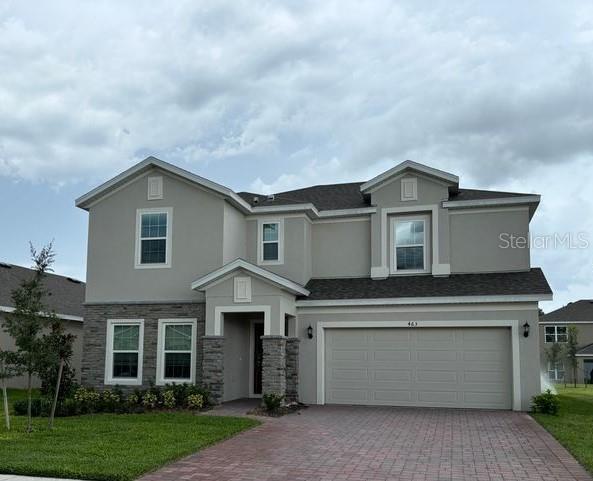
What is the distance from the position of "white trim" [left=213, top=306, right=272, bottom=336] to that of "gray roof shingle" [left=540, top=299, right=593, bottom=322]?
36.8 metres

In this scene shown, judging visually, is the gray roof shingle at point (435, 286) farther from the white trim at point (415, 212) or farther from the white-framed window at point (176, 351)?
the white-framed window at point (176, 351)

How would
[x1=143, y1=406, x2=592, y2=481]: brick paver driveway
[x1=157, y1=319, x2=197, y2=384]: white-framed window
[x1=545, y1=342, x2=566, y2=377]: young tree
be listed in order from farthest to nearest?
[x1=545, y1=342, x2=566, y2=377]: young tree
[x1=157, y1=319, x2=197, y2=384]: white-framed window
[x1=143, y1=406, x2=592, y2=481]: brick paver driveway

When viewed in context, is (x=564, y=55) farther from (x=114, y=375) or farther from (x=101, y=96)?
(x=114, y=375)

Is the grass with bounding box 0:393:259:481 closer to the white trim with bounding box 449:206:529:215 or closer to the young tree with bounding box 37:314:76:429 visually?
the young tree with bounding box 37:314:76:429

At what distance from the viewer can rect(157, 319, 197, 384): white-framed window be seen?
17750 mm

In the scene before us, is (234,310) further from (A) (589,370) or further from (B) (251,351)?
(A) (589,370)

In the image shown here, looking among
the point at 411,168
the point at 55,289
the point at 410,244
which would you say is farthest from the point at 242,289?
the point at 55,289

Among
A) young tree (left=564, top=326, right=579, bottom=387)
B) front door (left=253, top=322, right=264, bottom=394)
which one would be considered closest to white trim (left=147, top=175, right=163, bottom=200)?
front door (left=253, top=322, right=264, bottom=394)

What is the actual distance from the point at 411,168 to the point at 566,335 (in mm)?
33317

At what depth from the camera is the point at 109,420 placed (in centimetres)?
1412

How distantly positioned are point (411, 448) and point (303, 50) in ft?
31.3

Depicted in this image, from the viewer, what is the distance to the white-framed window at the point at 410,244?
18844 millimetres

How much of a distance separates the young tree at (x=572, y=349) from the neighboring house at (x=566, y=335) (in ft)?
1.77

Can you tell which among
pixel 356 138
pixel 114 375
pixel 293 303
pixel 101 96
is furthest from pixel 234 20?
pixel 114 375
